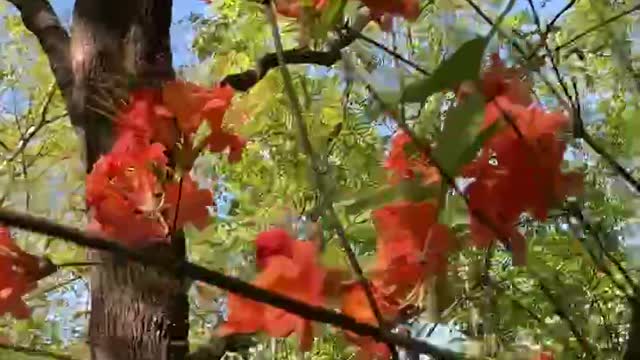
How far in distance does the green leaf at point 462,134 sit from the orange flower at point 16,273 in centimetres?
48

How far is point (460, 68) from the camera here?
35 cm

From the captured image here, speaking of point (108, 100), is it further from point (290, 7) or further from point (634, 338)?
point (634, 338)

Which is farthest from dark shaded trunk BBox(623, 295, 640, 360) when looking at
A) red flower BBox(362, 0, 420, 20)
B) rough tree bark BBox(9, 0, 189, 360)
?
rough tree bark BBox(9, 0, 189, 360)

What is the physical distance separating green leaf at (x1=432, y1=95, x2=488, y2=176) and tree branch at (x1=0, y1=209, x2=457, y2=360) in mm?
68

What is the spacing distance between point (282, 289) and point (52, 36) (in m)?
1.43

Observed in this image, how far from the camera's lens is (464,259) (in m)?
0.71

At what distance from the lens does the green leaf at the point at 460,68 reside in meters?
0.34

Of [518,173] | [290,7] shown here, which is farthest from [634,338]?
[290,7]

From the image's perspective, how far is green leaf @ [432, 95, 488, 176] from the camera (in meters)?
0.37

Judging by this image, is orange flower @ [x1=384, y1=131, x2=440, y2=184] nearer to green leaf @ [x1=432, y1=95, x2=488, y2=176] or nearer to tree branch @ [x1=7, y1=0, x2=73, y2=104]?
green leaf @ [x1=432, y1=95, x2=488, y2=176]

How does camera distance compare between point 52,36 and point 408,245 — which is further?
point 52,36

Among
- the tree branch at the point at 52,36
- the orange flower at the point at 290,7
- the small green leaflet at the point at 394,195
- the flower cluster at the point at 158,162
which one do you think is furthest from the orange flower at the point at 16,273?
the tree branch at the point at 52,36

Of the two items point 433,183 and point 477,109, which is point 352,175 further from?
point 477,109

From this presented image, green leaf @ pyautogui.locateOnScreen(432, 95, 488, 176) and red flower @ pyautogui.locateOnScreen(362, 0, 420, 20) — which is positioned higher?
red flower @ pyautogui.locateOnScreen(362, 0, 420, 20)
